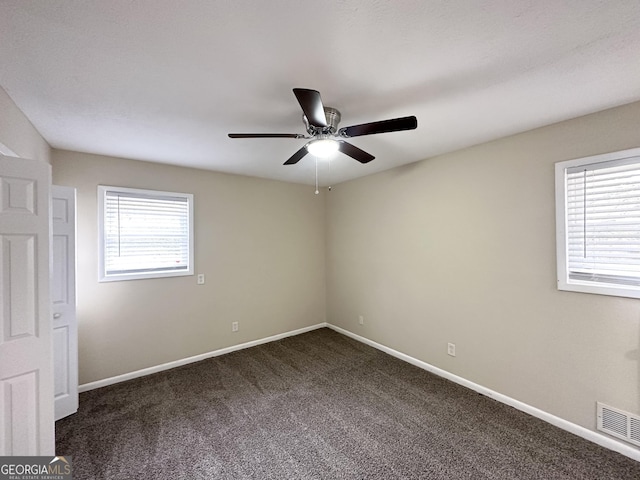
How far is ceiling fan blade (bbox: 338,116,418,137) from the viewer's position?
4.89 ft

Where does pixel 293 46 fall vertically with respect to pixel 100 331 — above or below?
above

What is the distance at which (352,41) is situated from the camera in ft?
4.09

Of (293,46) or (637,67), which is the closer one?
(293,46)

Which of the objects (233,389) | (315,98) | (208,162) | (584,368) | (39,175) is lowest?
(233,389)

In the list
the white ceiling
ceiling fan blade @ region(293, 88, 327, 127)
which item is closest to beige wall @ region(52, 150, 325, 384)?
the white ceiling

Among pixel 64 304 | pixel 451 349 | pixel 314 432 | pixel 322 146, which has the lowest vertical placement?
pixel 314 432

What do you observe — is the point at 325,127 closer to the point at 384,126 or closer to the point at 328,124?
the point at 328,124

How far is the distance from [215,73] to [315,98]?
62 cm

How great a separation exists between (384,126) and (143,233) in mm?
2890

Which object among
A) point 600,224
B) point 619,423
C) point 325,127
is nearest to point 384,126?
point 325,127

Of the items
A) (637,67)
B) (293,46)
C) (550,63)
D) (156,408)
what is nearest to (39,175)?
(293,46)

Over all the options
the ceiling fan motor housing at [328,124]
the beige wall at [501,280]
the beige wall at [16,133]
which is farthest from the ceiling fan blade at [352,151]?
the beige wall at [16,133]

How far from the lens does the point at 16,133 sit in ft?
5.87

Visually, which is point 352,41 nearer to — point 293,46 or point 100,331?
point 293,46
